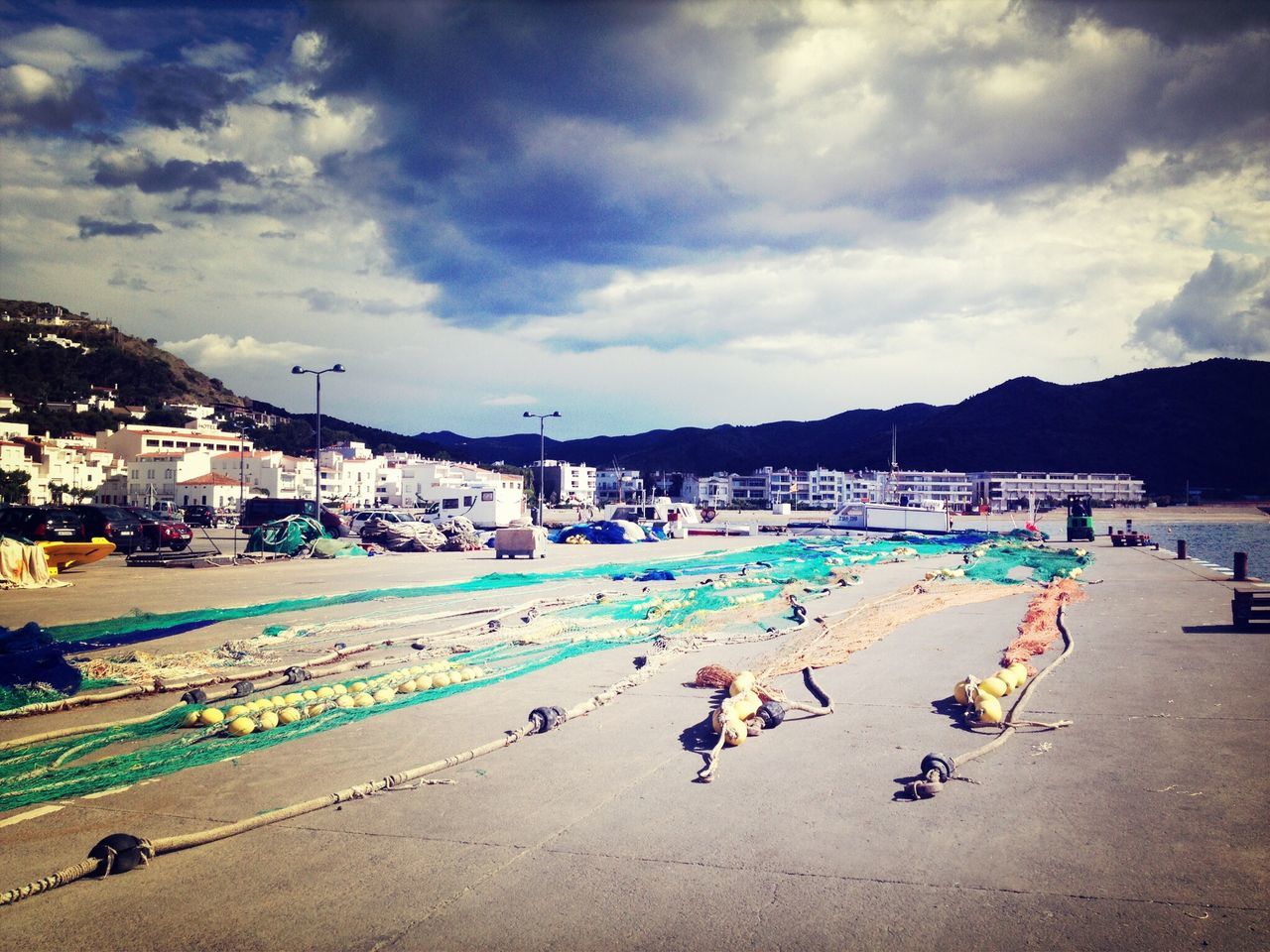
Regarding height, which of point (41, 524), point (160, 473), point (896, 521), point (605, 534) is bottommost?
point (896, 521)

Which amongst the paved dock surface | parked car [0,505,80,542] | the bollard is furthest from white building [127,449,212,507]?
the paved dock surface

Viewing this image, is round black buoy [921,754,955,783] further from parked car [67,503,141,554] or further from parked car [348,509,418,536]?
parked car [348,509,418,536]

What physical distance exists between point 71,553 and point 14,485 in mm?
63270

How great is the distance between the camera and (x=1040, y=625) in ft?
42.7

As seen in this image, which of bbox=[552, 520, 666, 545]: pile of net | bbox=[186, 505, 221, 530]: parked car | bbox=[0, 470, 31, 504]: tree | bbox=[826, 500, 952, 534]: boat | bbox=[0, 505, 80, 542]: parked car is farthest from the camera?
bbox=[0, 470, 31, 504]: tree

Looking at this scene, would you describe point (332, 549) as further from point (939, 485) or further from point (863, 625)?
point (939, 485)

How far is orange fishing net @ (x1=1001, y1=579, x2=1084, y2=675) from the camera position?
1055cm

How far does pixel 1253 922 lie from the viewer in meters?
3.88

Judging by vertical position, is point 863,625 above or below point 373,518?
below

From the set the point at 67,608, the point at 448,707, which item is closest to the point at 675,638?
the point at 448,707

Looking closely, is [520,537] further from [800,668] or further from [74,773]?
[74,773]

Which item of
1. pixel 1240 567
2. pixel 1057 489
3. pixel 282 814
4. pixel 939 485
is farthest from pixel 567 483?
pixel 282 814

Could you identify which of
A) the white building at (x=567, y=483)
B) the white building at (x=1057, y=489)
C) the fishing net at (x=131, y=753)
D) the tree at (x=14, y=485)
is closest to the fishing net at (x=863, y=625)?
the fishing net at (x=131, y=753)

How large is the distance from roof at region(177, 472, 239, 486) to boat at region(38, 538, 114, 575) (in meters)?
82.0
